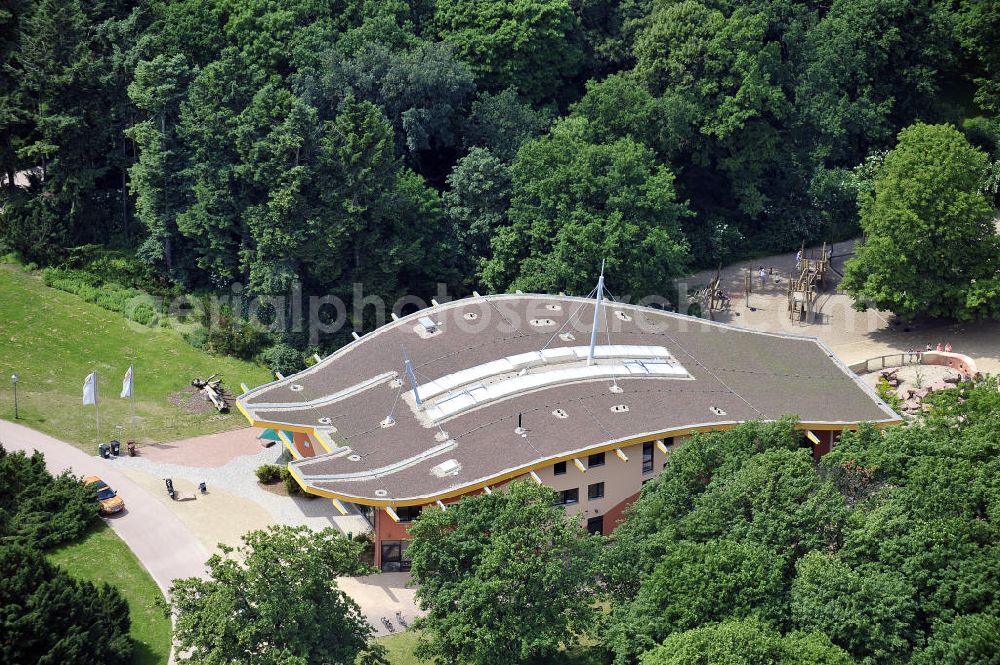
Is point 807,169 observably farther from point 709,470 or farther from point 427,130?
point 709,470

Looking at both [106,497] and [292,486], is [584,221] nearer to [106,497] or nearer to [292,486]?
[292,486]

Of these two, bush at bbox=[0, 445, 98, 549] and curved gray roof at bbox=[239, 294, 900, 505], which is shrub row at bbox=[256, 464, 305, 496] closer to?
curved gray roof at bbox=[239, 294, 900, 505]

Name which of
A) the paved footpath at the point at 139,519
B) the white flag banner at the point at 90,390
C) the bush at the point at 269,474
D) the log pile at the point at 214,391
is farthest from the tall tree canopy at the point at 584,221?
the paved footpath at the point at 139,519

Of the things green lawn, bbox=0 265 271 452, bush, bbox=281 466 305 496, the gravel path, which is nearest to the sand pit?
green lawn, bbox=0 265 271 452

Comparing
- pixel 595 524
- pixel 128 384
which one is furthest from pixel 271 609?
pixel 128 384

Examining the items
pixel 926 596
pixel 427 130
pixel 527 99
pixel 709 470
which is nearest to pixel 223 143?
pixel 427 130
